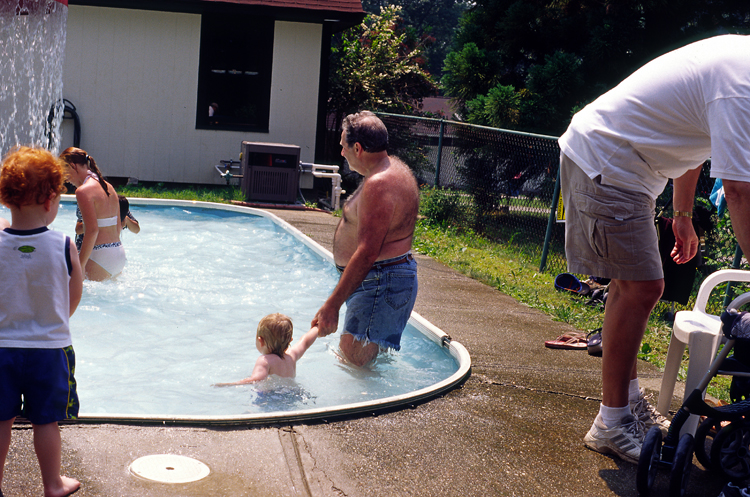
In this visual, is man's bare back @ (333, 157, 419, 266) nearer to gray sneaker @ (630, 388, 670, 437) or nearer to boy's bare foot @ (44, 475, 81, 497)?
gray sneaker @ (630, 388, 670, 437)

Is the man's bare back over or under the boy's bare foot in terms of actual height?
over

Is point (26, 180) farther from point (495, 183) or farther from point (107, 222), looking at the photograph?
point (495, 183)

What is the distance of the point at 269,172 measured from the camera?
1220 centimetres

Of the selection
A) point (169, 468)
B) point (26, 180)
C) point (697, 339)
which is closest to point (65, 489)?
point (169, 468)

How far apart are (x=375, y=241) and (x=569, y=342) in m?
2.10

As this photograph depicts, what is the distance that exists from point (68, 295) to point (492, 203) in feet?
27.1

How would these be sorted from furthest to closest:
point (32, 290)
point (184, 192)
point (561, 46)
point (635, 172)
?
point (184, 192) < point (561, 46) < point (635, 172) < point (32, 290)

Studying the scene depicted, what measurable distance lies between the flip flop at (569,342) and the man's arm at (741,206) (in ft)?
8.79

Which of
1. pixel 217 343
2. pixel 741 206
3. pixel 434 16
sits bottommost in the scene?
pixel 217 343

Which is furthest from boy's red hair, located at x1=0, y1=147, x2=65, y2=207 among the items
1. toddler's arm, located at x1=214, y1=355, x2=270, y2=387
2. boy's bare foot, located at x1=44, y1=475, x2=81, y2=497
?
toddler's arm, located at x1=214, y1=355, x2=270, y2=387

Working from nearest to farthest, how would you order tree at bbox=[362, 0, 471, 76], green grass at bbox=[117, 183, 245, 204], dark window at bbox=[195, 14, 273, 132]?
green grass at bbox=[117, 183, 245, 204]
dark window at bbox=[195, 14, 273, 132]
tree at bbox=[362, 0, 471, 76]

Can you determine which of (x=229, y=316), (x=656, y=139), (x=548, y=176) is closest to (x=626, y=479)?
(x=656, y=139)

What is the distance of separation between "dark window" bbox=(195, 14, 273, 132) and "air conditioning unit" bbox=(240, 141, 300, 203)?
5.90 ft

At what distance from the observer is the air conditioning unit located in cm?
1213
